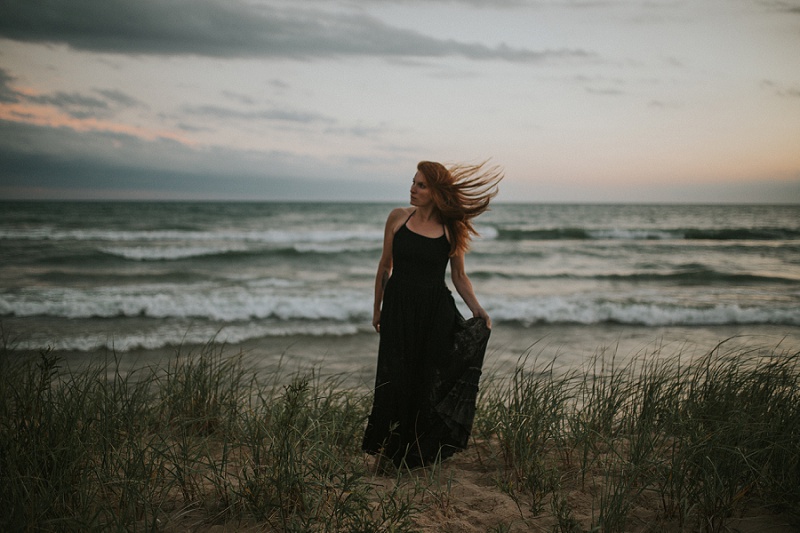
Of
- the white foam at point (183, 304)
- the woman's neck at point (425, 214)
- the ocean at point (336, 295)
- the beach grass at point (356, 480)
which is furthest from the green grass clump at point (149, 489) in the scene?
the white foam at point (183, 304)

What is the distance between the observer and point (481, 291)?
48.9ft

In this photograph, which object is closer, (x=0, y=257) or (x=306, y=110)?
(x=0, y=257)

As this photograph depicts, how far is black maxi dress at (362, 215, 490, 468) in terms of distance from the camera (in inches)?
146

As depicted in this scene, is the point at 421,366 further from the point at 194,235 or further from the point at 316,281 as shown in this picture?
the point at 194,235

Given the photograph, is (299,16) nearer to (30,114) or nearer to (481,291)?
(481,291)

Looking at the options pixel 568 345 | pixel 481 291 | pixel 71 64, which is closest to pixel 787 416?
pixel 568 345

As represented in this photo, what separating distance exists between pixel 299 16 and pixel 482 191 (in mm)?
14415

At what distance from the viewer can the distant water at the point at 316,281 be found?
419 inches

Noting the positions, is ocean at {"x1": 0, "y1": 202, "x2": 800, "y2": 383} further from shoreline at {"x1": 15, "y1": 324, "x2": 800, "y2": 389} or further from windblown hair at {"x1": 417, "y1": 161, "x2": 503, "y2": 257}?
windblown hair at {"x1": 417, "y1": 161, "x2": 503, "y2": 257}

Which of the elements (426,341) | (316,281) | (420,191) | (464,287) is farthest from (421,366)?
(316,281)

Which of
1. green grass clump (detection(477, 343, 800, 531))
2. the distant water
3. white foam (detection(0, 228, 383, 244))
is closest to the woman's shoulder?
green grass clump (detection(477, 343, 800, 531))

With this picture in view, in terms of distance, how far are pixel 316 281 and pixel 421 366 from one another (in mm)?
12727

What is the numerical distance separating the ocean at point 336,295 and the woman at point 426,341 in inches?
30.8

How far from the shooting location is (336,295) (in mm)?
13133
